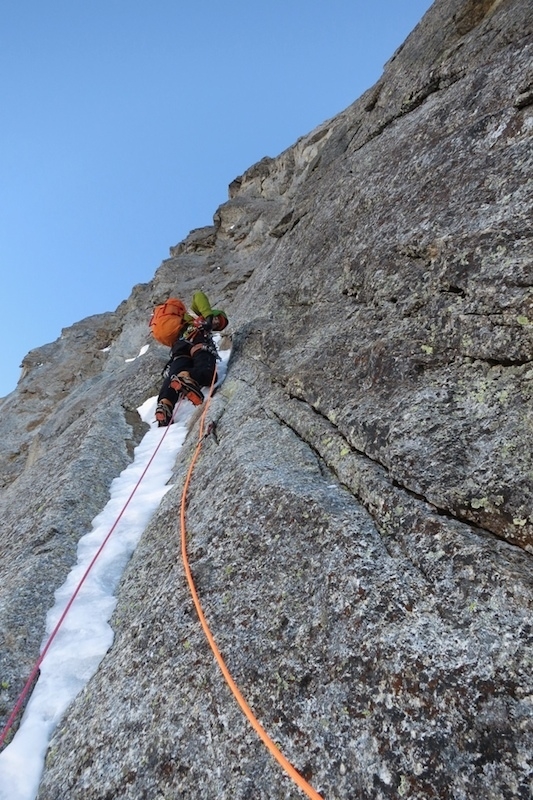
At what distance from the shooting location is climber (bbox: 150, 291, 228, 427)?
38.4 feet

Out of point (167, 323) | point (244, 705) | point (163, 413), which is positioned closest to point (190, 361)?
point (167, 323)

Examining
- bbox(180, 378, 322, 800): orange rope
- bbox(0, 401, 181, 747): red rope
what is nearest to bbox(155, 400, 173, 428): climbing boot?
bbox(0, 401, 181, 747): red rope

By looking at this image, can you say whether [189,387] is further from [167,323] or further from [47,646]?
[47,646]

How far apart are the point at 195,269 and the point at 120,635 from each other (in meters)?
23.7

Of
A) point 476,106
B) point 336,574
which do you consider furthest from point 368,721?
point 476,106

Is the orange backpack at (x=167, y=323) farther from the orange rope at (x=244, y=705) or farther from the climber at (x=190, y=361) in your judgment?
the orange rope at (x=244, y=705)

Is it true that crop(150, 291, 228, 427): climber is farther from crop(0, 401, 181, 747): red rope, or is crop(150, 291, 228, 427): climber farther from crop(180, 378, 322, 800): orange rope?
crop(180, 378, 322, 800): orange rope

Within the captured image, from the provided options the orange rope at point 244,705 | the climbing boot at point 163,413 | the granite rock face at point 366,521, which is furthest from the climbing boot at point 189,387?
the orange rope at point 244,705

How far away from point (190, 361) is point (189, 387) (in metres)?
0.85

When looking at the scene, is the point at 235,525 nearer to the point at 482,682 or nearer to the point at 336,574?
the point at 336,574

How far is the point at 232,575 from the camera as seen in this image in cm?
547

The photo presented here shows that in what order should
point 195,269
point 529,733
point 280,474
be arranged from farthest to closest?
point 195,269, point 280,474, point 529,733

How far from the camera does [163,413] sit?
1184 centimetres

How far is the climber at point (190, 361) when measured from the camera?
11695mm
